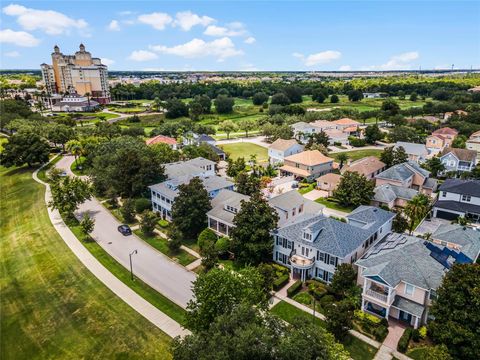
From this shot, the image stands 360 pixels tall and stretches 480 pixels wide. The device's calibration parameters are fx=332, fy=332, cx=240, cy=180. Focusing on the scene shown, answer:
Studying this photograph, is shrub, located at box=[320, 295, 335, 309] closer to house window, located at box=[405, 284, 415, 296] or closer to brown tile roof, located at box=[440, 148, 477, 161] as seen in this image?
house window, located at box=[405, 284, 415, 296]

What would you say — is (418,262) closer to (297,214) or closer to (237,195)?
(297,214)

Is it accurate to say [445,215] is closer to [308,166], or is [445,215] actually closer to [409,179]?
[409,179]

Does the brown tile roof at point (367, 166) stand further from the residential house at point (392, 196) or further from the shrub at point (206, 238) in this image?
the shrub at point (206, 238)

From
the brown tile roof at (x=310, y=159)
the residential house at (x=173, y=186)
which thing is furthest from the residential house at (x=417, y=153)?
the residential house at (x=173, y=186)

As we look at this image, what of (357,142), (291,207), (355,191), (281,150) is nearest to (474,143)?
(357,142)

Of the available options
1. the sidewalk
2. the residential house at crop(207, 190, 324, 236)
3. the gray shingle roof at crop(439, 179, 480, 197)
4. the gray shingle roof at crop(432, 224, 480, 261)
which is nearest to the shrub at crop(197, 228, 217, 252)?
the residential house at crop(207, 190, 324, 236)

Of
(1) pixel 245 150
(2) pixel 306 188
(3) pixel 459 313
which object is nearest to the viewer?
(3) pixel 459 313

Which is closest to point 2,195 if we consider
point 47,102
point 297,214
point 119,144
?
point 119,144
